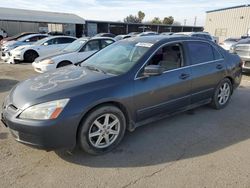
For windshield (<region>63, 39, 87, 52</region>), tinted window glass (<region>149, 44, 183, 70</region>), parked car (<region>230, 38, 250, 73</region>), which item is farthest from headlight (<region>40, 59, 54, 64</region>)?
parked car (<region>230, 38, 250, 73</region>)

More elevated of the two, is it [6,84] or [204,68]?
[204,68]

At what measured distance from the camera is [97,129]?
10.3 ft

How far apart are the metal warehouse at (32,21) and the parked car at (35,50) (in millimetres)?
19278

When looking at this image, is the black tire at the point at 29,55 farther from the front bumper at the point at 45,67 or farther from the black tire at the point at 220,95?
the black tire at the point at 220,95

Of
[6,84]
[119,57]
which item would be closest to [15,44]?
[6,84]

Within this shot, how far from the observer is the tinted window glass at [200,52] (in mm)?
4184

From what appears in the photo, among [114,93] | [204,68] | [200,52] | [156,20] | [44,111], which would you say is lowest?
[44,111]

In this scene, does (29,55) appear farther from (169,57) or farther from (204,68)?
(204,68)

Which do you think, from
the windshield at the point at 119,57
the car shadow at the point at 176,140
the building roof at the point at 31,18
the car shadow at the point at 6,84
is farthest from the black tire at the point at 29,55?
the building roof at the point at 31,18

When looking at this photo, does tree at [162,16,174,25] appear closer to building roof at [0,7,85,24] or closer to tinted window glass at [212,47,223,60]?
building roof at [0,7,85,24]

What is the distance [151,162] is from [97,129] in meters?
0.85

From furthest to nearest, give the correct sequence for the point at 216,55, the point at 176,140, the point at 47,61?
1. the point at 47,61
2. the point at 216,55
3. the point at 176,140

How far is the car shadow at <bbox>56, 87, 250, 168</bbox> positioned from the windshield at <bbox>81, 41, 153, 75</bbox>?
1132mm

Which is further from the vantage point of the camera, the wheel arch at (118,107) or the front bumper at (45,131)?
the wheel arch at (118,107)
